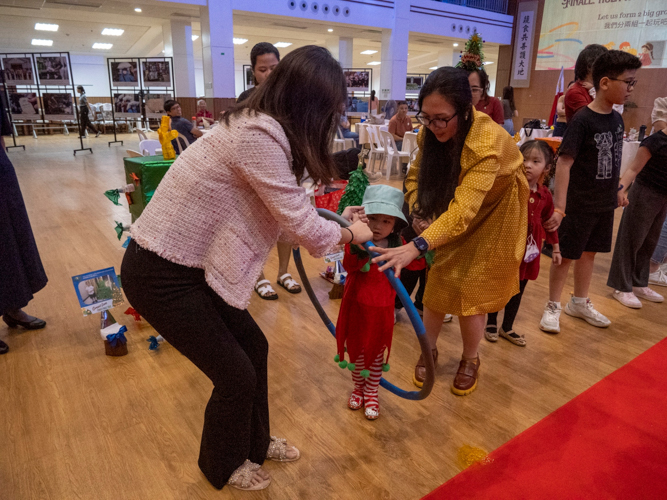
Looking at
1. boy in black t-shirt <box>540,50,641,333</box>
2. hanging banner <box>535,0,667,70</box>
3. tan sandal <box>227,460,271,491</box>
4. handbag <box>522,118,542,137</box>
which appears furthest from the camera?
hanging banner <box>535,0,667,70</box>

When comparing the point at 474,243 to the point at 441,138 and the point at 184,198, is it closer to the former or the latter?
the point at 441,138

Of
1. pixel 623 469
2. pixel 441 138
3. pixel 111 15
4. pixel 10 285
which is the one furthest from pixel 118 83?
pixel 623 469

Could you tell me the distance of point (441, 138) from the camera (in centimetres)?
183

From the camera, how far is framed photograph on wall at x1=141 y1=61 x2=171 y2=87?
10.8m

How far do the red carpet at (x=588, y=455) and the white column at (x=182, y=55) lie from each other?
1300 centimetres

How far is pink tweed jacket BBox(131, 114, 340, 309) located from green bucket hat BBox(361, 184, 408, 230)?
55cm

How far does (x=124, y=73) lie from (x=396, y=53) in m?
7.70

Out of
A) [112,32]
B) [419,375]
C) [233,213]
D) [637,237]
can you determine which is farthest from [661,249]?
[112,32]

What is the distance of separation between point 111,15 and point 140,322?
1329cm

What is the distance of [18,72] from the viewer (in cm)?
1085

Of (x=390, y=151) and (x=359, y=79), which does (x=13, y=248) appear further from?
(x=359, y=79)

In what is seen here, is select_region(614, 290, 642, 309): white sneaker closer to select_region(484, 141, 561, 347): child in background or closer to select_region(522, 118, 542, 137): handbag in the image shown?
select_region(484, 141, 561, 347): child in background

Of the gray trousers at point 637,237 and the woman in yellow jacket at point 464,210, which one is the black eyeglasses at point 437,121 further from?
the gray trousers at point 637,237

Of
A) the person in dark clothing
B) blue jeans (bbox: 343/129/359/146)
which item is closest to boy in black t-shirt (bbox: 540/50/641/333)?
the person in dark clothing
